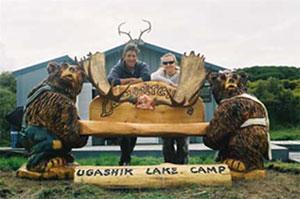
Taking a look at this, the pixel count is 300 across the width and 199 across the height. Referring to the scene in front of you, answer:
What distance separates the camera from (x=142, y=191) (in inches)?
196

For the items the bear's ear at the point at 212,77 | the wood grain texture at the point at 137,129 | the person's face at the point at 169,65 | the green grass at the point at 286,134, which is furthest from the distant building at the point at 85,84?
the wood grain texture at the point at 137,129

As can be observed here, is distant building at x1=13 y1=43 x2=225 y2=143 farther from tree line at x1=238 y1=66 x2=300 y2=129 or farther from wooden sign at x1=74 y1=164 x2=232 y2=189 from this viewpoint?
wooden sign at x1=74 y1=164 x2=232 y2=189

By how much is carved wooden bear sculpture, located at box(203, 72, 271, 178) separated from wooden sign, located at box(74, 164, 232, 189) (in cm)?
33

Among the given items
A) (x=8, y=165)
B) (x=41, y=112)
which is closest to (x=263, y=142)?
(x=41, y=112)

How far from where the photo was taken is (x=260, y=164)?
18.2 ft

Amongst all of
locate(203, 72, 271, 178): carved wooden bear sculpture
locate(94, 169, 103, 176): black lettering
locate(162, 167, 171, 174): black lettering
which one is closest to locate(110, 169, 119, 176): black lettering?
locate(94, 169, 103, 176): black lettering

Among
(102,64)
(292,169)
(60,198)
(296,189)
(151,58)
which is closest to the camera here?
(60,198)

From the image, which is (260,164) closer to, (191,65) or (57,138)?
(191,65)

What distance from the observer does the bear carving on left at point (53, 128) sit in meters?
5.42

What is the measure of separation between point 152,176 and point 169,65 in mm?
1652

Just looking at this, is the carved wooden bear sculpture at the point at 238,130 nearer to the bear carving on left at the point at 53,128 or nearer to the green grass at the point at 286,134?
the bear carving on left at the point at 53,128

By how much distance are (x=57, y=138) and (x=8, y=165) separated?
2.02 metres

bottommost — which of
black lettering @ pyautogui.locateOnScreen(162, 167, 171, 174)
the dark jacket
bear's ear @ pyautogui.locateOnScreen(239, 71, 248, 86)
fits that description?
black lettering @ pyautogui.locateOnScreen(162, 167, 171, 174)

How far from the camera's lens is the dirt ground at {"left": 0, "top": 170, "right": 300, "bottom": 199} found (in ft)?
15.5
